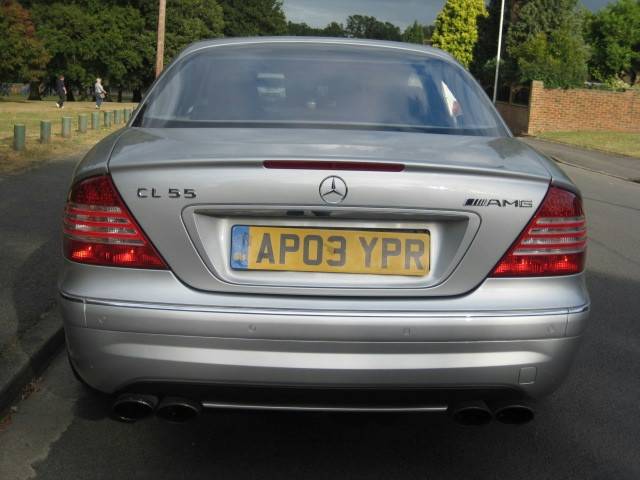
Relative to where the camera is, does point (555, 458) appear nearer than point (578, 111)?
Yes

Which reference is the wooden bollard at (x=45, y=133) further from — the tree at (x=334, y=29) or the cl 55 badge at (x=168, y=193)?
the tree at (x=334, y=29)

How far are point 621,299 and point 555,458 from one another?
344 centimetres

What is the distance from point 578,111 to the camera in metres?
38.1

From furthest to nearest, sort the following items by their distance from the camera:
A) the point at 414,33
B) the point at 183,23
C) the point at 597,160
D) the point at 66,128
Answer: the point at 414,33
the point at 183,23
the point at 597,160
the point at 66,128

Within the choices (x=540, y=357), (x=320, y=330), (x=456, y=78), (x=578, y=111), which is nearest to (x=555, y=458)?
(x=540, y=357)

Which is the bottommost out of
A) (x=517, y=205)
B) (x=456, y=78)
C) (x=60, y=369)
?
(x=60, y=369)

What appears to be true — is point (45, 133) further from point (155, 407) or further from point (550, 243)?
point (550, 243)

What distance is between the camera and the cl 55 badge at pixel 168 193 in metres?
2.96

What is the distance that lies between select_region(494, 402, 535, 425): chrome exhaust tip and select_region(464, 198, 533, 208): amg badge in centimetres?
69

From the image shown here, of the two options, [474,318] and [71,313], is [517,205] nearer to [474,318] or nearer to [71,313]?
[474,318]

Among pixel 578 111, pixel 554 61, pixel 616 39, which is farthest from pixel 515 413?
pixel 616 39

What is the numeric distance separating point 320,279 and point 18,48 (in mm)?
55892

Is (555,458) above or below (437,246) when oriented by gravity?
below

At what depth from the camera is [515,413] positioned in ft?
10.4
